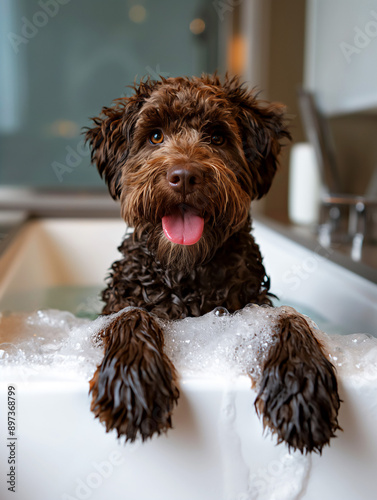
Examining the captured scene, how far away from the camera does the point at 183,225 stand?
123cm

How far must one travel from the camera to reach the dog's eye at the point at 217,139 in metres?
1.35

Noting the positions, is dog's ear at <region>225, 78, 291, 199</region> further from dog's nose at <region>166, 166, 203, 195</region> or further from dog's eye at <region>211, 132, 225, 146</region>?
dog's nose at <region>166, 166, 203, 195</region>

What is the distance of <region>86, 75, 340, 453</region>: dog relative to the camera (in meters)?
1.03

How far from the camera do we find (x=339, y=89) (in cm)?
272

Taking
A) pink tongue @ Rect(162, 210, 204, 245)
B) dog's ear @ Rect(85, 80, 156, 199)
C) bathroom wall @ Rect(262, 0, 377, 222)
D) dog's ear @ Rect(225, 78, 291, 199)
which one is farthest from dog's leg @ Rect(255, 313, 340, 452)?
bathroom wall @ Rect(262, 0, 377, 222)

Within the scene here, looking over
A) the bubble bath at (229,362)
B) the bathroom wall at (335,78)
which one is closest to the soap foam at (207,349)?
the bubble bath at (229,362)

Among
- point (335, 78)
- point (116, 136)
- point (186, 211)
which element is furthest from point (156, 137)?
point (335, 78)

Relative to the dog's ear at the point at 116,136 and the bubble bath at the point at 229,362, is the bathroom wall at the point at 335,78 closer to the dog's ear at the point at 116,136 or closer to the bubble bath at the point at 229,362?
the dog's ear at the point at 116,136

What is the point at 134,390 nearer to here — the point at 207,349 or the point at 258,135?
the point at 207,349

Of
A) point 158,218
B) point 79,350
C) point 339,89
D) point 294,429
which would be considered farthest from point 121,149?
point 339,89

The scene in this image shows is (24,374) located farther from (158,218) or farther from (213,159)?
(213,159)

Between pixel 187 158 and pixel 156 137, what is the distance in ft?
0.62

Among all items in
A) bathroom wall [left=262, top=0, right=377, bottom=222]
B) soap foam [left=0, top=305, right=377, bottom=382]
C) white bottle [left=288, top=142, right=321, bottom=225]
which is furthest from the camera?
white bottle [left=288, top=142, right=321, bottom=225]

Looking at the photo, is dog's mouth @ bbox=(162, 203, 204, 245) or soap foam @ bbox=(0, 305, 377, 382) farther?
dog's mouth @ bbox=(162, 203, 204, 245)
